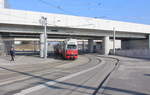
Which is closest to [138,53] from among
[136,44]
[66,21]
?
[66,21]

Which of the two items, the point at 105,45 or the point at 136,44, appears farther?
the point at 136,44

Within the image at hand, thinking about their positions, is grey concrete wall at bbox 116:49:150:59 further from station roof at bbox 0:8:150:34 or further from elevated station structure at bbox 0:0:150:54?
station roof at bbox 0:8:150:34

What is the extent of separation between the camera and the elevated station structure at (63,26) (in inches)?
1390

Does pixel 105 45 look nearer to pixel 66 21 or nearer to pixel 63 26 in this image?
pixel 66 21

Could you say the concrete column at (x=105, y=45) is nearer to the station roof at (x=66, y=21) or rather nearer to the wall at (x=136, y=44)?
the station roof at (x=66, y=21)

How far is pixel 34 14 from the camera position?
37.4 meters

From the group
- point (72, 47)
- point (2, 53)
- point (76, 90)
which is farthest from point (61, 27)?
point (76, 90)

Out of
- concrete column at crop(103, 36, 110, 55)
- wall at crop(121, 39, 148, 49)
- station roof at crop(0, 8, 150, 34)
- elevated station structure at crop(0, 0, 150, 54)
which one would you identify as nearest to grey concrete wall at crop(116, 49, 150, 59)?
concrete column at crop(103, 36, 110, 55)

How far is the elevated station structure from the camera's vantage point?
1390 inches

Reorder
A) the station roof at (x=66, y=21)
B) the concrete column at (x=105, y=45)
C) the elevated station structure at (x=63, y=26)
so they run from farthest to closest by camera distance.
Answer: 1. the concrete column at (x=105, y=45)
2. the elevated station structure at (x=63, y=26)
3. the station roof at (x=66, y=21)

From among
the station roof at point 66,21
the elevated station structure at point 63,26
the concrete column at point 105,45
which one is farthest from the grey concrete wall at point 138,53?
the station roof at point 66,21

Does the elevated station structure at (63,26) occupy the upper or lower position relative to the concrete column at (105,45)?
upper

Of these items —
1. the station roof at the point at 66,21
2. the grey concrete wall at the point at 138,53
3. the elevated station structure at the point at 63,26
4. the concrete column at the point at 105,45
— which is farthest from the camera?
the concrete column at the point at 105,45

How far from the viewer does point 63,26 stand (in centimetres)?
4091
